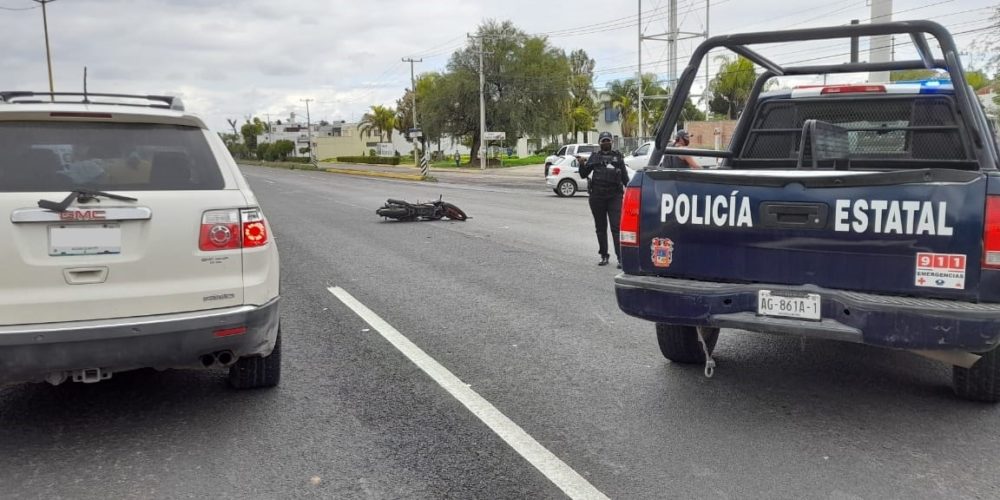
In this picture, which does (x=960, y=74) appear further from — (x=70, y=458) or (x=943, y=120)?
(x=70, y=458)

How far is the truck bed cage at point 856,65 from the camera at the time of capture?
402 centimetres

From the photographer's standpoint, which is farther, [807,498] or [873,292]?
[873,292]

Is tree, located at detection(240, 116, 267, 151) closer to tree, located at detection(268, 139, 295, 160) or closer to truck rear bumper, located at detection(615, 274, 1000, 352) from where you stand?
tree, located at detection(268, 139, 295, 160)

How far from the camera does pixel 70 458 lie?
12.9 ft

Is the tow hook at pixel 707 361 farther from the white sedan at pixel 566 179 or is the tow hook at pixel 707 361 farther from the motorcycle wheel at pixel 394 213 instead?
the white sedan at pixel 566 179

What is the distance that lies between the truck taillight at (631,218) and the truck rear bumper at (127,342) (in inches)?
81.8

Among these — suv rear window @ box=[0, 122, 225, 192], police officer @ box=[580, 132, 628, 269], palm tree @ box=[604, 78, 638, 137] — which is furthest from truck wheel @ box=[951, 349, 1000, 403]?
palm tree @ box=[604, 78, 638, 137]

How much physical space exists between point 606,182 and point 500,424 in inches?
244

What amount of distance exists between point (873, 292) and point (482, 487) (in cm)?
216

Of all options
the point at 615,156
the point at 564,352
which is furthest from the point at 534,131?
the point at 564,352

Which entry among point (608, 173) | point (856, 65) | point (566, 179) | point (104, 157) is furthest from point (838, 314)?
point (566, 179)

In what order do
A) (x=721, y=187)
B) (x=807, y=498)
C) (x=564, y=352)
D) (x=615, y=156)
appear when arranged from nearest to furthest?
(x=807, y=498) → (x=721, y=187) → (x=564, y=352) → (x=615, y=156)

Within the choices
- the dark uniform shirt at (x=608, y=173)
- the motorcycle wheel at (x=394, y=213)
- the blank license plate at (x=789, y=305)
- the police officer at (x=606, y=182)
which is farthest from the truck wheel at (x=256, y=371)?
the motorcycle wheel at (x=394, y=213)

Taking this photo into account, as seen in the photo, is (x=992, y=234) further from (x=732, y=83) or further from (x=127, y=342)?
(x=732, y=83)
